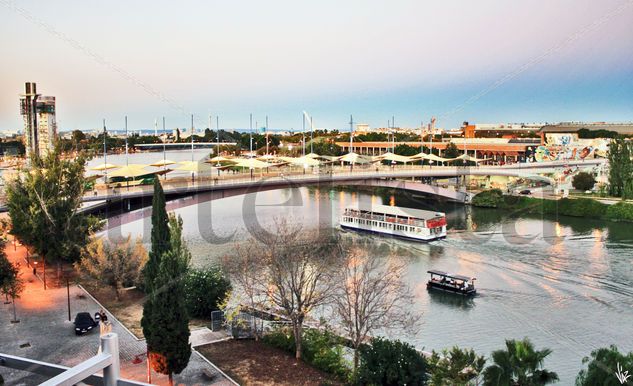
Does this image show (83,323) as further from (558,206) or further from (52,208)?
(558,206)

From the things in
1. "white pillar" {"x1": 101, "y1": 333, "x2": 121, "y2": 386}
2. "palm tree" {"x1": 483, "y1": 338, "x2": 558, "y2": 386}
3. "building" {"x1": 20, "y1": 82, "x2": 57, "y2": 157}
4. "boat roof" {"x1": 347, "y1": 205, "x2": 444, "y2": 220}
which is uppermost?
"building" {"x1": 20, "y1": 82, "x2": 57, "y2": 157}

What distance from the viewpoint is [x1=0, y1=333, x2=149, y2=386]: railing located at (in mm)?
2906

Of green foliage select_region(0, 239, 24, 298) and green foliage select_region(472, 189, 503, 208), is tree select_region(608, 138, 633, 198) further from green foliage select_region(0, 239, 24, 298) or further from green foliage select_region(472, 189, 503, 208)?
green foliage select_region(0, 239, 24, 298)

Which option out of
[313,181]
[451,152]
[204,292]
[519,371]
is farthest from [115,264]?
[451,152]

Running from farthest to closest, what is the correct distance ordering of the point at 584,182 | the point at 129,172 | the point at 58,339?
the point at 584,182 < the point at 129,172 < the point at 58,339

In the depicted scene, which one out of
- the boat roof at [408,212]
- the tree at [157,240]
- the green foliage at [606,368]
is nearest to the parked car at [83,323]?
the tree at [157,240]

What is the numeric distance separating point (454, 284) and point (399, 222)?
9.75 meters

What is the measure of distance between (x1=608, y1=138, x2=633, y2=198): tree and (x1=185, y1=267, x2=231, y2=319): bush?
92.6 feet

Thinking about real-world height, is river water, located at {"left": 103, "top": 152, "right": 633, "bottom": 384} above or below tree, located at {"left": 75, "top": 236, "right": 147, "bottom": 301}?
below

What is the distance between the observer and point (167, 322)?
977cm

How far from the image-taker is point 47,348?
11266mm

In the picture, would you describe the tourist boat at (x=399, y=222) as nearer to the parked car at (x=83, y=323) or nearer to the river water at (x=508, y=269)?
the river water at (x=508, y=269)

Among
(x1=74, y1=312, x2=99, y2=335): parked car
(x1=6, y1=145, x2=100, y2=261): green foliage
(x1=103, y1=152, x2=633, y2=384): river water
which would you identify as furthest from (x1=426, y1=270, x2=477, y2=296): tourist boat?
(x1=6, y1=145, x2=100, y2=261): green foliage

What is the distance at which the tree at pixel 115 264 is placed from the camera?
14789mm
